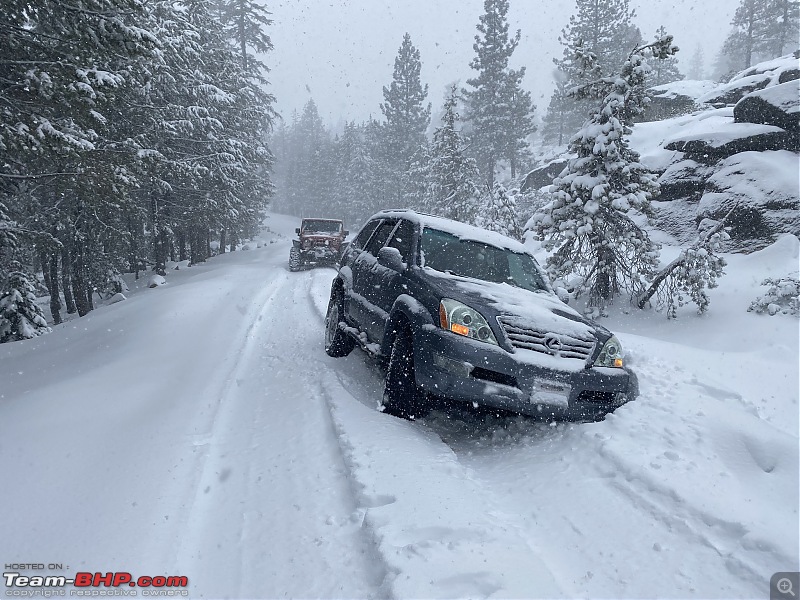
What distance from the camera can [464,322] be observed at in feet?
12.6

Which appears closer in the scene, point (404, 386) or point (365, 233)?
point (404, 386)

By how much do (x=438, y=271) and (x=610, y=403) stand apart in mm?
2018

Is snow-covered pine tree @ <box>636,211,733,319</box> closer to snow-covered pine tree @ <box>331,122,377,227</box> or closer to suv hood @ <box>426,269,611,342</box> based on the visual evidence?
suv hood @ <box>426,269,611,342</box>

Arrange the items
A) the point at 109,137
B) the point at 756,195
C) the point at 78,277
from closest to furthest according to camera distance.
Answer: the point at 109,137, the point at 756,195, the point at 78,277

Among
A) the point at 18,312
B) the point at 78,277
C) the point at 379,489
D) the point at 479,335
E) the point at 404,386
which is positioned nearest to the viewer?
the point at 379,489

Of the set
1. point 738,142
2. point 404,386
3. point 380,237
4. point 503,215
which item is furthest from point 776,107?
point 404,386

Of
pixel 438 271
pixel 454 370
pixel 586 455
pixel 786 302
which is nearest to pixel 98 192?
pixel 438 271

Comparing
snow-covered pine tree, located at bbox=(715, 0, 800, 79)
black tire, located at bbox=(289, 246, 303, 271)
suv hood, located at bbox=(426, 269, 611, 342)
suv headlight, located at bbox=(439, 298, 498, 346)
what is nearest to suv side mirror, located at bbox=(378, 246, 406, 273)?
suv hood, located at bbox=(426, 269, 611, 342)

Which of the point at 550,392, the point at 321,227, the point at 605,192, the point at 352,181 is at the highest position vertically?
the point at 352,181

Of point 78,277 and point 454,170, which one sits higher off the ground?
point 454,170

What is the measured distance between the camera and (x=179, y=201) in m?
19.1

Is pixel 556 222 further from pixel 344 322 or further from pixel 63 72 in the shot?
pixel 63 72

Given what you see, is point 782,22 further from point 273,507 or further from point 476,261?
point 273,507
